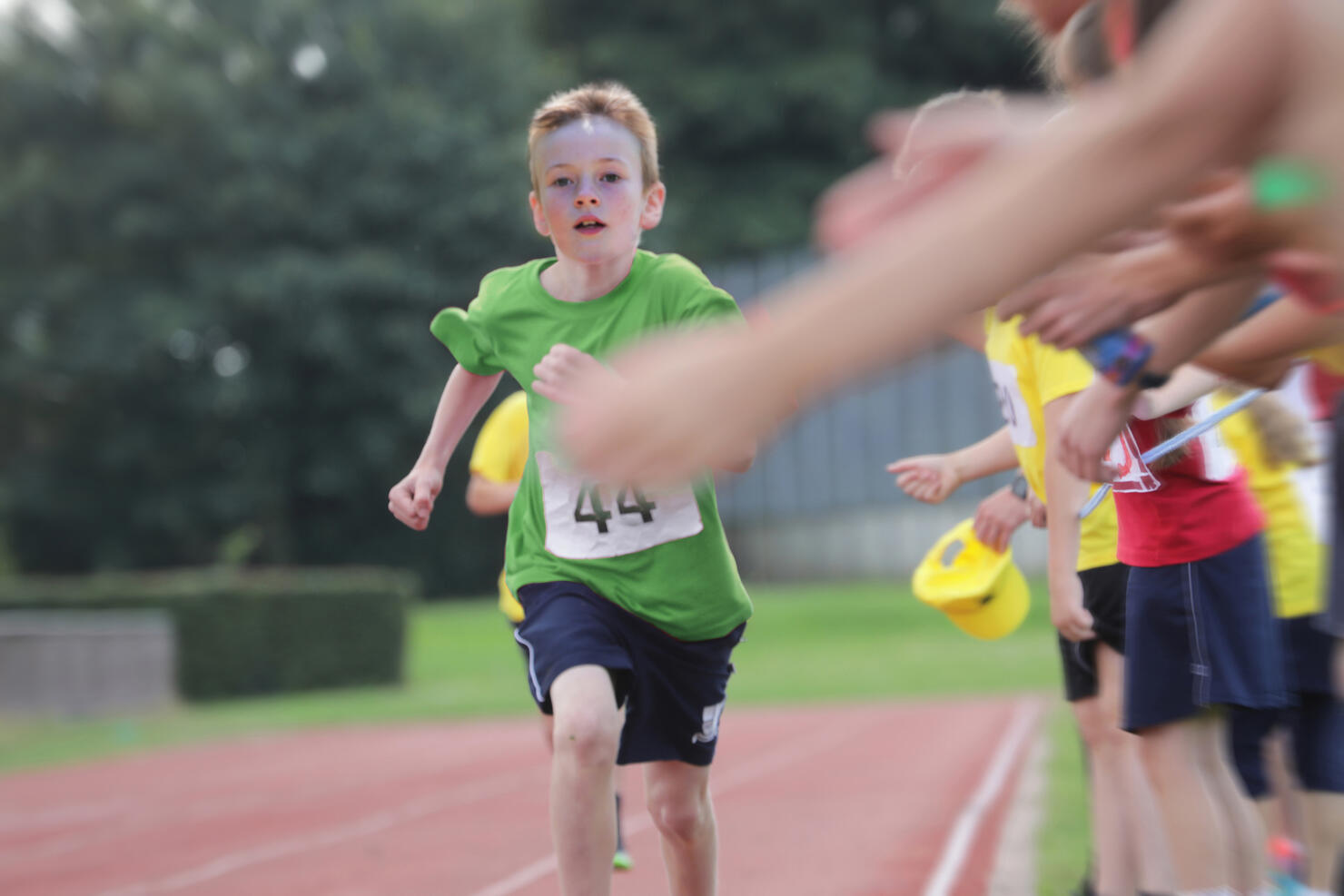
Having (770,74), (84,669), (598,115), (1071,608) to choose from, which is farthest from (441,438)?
(770,74)

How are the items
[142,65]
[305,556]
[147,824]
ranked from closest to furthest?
[147,824] → [142,65] → [305,556]

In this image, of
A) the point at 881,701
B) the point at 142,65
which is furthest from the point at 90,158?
the point at 881,701

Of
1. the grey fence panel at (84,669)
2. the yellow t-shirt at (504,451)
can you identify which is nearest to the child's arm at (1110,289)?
the yellow t-shirt at (504,451)

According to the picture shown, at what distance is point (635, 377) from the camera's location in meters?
1.34

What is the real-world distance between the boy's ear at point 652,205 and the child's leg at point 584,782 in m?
1.16

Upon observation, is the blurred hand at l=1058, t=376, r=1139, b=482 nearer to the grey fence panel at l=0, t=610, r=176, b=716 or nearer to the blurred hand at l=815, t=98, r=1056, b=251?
the blurred hand at l=815, t=98, r=1056, b=251

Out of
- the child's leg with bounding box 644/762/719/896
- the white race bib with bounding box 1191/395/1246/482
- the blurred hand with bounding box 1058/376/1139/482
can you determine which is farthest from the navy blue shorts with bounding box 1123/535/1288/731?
the blurred hand with bounding box 1058/376/1139/482

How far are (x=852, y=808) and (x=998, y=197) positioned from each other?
271 inches

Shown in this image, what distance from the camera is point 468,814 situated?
839cm

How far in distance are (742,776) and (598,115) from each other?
6643 mm

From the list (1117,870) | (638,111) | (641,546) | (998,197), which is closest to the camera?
(998,197)

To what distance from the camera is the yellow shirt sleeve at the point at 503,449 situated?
232 inches

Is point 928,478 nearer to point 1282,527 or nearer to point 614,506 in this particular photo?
point 1282,527

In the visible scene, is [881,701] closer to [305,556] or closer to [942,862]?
[942,862]
